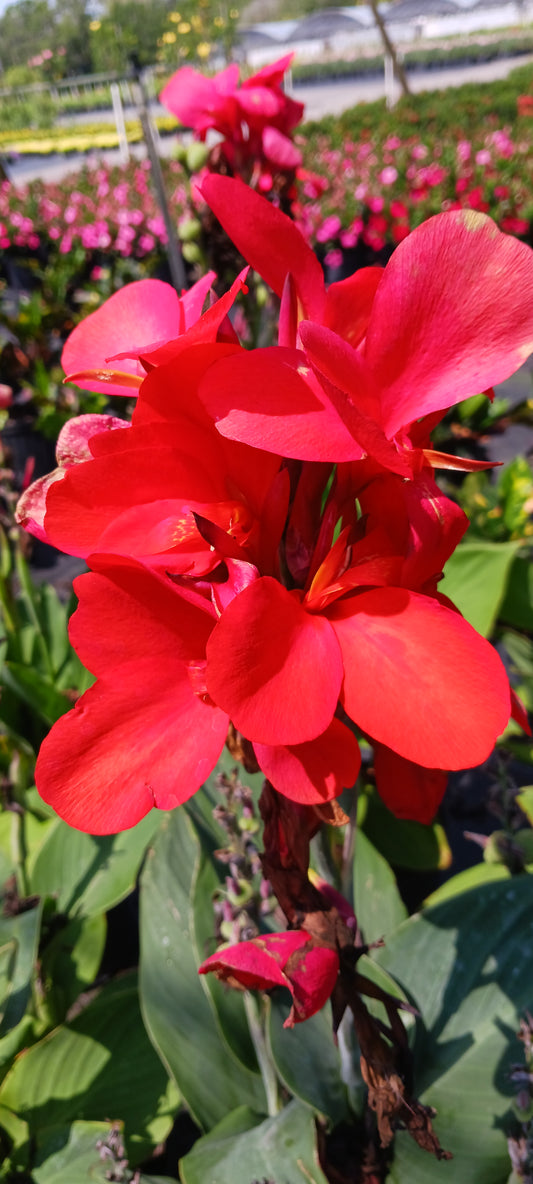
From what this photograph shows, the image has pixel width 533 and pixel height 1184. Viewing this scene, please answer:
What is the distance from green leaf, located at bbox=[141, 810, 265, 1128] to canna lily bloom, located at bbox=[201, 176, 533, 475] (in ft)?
2.01

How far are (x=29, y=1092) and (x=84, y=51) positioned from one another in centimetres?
4493

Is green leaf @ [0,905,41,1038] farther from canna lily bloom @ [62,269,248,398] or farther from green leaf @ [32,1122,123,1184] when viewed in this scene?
canna lily bloom @ [62,269,248,398]

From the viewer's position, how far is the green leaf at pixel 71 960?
1.09 m

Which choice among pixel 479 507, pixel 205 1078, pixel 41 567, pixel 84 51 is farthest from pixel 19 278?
pixel 84 51

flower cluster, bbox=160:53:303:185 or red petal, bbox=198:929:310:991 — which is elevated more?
flower cluster, bbox=160:53:303:185

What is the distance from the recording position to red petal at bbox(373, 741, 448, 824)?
45cm

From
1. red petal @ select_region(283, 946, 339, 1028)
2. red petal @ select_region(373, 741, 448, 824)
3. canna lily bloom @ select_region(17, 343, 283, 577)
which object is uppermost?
canna lily bloom @ select_region(17, 343, 283, 577)

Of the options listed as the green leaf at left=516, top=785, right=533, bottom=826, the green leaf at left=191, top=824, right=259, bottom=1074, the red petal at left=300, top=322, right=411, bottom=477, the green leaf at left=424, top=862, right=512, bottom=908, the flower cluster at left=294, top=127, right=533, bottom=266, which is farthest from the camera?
the flower cluster at left=294, top=127, right=533, bottom=266

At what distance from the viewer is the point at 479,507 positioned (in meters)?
2.06

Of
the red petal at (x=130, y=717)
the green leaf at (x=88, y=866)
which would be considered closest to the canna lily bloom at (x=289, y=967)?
the red petal at (x=130, y=717)

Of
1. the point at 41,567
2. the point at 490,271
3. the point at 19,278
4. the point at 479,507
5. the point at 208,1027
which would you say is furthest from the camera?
the point at 19,278

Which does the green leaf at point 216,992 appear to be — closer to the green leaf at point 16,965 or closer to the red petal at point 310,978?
the green leaf at point 16,965

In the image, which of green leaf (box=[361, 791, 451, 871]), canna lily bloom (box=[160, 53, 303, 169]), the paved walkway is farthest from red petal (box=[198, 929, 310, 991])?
the paved walkway

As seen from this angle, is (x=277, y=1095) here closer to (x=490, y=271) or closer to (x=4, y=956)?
(x=4, y=956)
